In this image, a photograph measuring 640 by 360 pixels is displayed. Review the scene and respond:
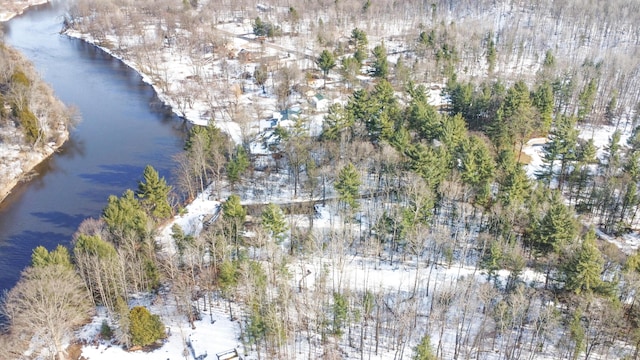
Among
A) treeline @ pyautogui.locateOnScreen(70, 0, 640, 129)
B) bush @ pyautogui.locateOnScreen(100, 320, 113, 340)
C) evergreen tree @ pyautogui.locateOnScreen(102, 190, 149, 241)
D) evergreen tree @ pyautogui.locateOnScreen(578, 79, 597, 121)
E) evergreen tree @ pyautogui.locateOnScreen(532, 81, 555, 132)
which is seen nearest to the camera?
bush @ pyautogui.locateOnScreen(100, 320, 113, 340)

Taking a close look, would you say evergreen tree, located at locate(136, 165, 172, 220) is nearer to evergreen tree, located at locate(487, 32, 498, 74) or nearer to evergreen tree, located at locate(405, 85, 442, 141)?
evergreen tree, located at locate(405, 85, 442, 141)

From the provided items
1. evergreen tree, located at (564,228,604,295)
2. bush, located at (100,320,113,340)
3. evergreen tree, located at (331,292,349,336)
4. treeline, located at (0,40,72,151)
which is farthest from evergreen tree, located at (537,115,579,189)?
treeline, located at (0,40,72,151)

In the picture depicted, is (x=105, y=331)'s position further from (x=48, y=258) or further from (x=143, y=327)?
(x=48, y=258)

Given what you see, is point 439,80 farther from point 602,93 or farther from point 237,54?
point 237,54

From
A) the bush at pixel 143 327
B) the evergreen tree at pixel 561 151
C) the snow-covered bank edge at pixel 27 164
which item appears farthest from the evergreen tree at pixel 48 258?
the evergreen tree at pixel 561 151

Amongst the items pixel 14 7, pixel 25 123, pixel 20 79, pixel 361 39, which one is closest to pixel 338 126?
pixel 25 123
